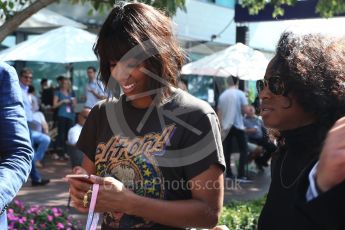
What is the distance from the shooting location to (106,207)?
1879 mm

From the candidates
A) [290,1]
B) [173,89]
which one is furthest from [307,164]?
[290,1]

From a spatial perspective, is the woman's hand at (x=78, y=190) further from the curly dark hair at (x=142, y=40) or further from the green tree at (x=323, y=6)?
the green tree at (x=323, y=6)

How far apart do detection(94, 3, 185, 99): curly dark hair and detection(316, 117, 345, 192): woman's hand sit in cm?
93

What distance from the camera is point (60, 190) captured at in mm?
8609

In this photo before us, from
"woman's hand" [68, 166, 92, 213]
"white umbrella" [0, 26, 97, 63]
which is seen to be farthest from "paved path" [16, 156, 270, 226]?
"woman's hand" [68, 166, 92, 213]

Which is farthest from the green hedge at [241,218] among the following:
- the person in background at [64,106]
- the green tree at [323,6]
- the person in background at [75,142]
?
the person in background at [64,106]

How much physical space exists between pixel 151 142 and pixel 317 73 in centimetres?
71

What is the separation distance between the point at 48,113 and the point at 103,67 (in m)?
10.4

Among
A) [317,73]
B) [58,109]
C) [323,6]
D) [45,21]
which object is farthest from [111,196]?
[58,109]

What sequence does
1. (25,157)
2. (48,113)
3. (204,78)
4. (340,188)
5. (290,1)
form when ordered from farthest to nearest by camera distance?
1. (204,78)
2. (48,113)
3. (290,1)
4. (25,157)
5. (340,188)

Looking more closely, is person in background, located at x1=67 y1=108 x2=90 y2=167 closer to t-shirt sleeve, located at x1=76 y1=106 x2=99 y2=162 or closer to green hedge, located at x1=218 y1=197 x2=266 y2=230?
green hedge, located at x1=218 y1=197 x2=266 y2=230

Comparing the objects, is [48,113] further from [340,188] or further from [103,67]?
[340,188]

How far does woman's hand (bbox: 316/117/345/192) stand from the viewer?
3.82ft

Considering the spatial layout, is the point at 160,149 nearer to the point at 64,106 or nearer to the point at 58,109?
the point at 64,106
